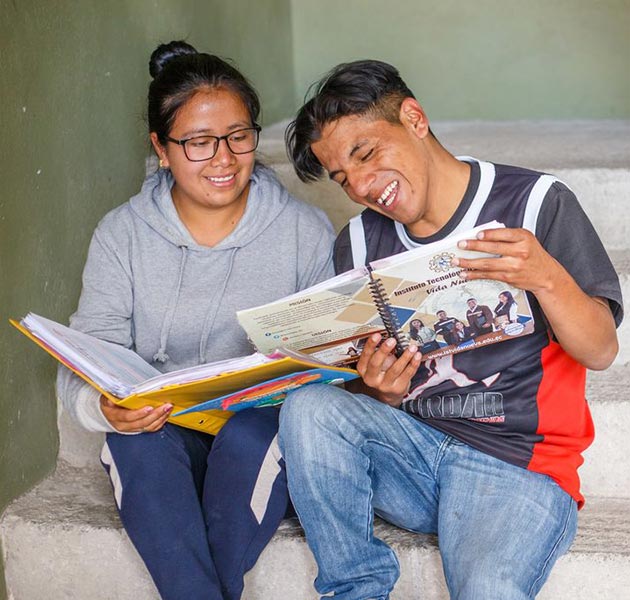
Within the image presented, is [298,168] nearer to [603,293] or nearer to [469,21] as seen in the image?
[603,293]

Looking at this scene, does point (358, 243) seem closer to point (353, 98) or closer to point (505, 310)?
point (353, 98)

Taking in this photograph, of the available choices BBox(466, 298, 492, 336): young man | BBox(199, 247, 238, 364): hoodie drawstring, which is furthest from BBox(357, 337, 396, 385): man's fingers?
BBox(199, 247, 238, 364): hoodie drawstring

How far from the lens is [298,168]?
1.49 metres

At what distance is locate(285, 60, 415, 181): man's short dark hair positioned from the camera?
1402 millimetres

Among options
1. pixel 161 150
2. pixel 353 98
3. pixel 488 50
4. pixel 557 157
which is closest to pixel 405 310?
pixel 353 98

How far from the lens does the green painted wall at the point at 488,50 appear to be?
121 inches

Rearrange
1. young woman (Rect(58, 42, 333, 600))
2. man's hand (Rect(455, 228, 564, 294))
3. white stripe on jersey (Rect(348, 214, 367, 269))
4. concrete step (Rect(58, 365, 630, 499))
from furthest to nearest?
concrete step (Rect(58, 365, 630, 499)) < white stripe on jersey (Rect(348, 214, 367, 269)) < young woman (Rect(58, 42, 333, 600)) < man's hand (Rect(455, 228, 564, 294))

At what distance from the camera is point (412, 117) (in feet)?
4.70

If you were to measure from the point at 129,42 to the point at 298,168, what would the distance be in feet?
2.38

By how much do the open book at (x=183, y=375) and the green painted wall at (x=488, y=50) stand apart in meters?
2.05

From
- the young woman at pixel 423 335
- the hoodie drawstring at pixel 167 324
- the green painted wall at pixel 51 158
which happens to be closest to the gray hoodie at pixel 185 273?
the hoodie drawstring at pixel 167 324

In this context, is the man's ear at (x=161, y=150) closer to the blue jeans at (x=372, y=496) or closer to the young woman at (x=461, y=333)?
the blue jeans at (x=372, y=496)

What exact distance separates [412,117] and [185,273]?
1.55 ft

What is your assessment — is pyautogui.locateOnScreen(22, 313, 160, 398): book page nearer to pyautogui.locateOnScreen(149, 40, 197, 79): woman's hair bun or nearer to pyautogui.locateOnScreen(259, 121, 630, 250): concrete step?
pyautogui.locateOnScreen(149, 40, 197, 79): woman's hair bun
